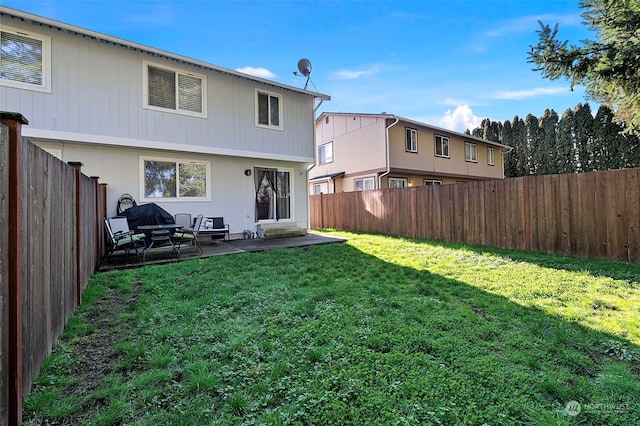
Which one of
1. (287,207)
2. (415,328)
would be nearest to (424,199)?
(287,207)

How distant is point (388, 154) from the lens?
48.6 feet

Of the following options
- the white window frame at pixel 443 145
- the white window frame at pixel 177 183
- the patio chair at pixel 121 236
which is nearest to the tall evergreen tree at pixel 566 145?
the white window frame at pixel 443 145

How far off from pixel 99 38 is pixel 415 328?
927 cm

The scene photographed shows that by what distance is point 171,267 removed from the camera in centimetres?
591

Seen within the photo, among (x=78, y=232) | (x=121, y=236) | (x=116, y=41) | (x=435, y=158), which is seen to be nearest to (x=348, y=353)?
(x=78, y=232)

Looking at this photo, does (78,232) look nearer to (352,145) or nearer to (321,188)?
(352,145)

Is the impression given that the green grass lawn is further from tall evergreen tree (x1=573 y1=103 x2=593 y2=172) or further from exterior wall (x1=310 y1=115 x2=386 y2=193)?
tall evergreen tree (x1=573 y1=103 x2=593 y2=172)

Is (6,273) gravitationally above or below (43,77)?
below

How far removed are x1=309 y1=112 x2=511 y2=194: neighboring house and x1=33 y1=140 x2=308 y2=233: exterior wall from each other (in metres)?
5.70

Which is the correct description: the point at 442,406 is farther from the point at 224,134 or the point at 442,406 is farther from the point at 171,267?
the point at 224,134

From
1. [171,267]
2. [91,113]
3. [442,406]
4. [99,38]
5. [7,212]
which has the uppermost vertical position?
[99,38]

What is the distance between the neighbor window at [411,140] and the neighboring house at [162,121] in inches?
254

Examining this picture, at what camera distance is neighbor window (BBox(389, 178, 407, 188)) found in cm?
1612

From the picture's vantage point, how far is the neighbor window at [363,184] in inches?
635
